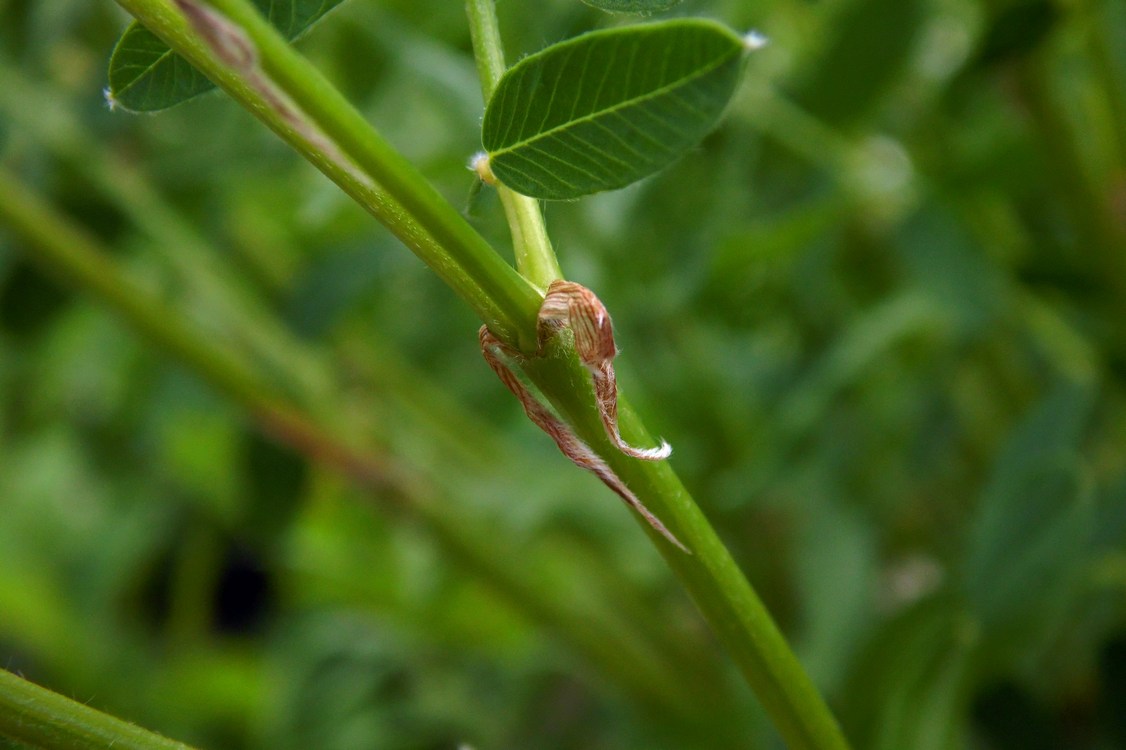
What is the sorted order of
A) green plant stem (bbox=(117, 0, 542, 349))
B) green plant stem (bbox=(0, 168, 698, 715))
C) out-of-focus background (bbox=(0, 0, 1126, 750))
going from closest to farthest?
green plant stem (bbox=(117, 0, 542, 349)) < out-of-focus background (bbox=(0, 0, 1126, 750)) < green plant stem (bbox=(0, 168, 698, 715))

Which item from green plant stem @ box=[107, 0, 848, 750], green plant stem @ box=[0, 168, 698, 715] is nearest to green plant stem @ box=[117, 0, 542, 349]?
green plant stem @ box=[107, 0, 848, 750]

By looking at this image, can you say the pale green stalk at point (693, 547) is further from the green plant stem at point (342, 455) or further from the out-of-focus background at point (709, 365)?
the green plant stem at point (342, 455)

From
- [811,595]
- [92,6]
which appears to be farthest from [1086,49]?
[92,6]

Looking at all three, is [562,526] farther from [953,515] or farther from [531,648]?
[953,515]

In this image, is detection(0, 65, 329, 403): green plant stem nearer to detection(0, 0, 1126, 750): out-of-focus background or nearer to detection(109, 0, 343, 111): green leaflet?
detection(0, 0, 1126, 750): out-of-focus background

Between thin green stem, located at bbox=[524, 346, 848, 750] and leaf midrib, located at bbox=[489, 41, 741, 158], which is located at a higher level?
leaf midrib, located at bbox=[489, 41, 741, 158]

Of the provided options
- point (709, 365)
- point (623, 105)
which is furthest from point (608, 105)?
point (709, 365)
